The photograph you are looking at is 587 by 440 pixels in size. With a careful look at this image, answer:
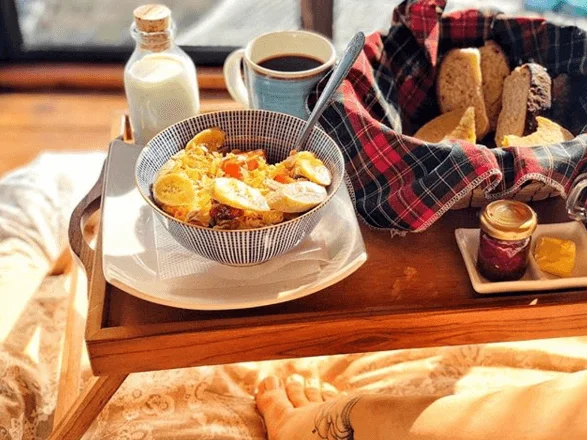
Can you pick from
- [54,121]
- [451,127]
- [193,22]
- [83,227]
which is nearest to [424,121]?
[451,127]

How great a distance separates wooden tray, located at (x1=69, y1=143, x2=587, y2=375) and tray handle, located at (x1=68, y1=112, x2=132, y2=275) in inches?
4.1

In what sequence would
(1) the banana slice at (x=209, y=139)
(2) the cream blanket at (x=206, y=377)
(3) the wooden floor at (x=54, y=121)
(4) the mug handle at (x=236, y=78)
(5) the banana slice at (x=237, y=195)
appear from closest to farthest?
(5) the banana slice at (x=237, y=195) < (1) the banana slice at (x=209, y=139) < (2) the cream blanket at (x=206, y=377) < (4) the mug handle at (x=236, y=78) < (3) the wooden floor at (x=54, y=121)

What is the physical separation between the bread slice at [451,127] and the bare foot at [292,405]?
0.38 meters

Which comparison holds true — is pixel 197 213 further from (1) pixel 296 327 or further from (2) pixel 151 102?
(2) pixel 151 102

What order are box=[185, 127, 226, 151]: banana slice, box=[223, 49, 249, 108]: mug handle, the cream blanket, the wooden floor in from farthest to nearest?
1. the wooden floor
2. box=[223, 49, 249, 108]: mug handle
3. the cream blanket
4. box=[185, 127, 226, 151]: banana slice

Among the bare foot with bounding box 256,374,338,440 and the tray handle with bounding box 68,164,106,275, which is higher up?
the tray handle with bounding box 68,164,106,275

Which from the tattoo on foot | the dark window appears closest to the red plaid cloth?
the tattoo on foot

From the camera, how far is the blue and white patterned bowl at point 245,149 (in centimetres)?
86

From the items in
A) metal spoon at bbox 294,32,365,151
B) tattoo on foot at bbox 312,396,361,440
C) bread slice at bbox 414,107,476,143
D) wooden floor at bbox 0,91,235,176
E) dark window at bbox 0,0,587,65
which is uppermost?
metal spoon at bbox 294,32,365,151

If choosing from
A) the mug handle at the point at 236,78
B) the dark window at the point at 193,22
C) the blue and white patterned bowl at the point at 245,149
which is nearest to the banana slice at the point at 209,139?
the blue and white patterned bowl at the point at 245,149

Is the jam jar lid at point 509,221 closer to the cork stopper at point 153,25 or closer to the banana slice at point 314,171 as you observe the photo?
the banana slice at point 314,171

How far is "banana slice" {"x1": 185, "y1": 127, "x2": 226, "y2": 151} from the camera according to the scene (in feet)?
3.17

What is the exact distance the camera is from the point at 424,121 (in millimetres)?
1181

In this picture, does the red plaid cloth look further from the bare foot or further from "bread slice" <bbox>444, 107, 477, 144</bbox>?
the bare foot
